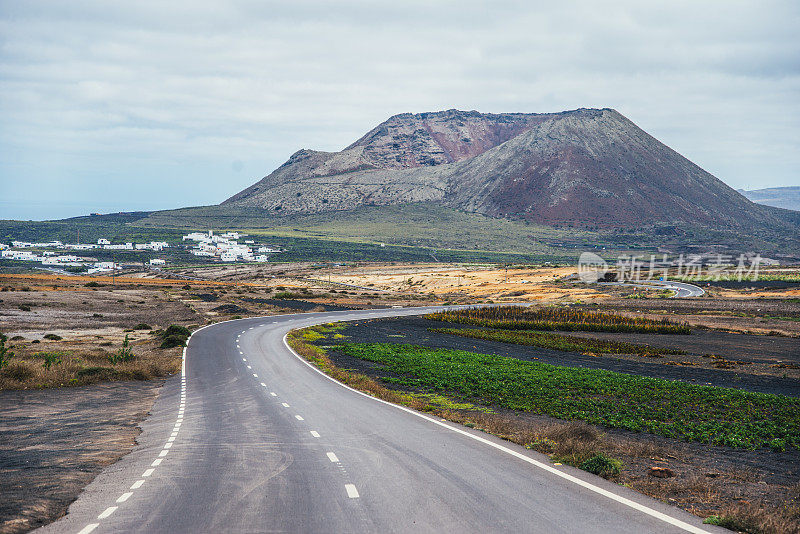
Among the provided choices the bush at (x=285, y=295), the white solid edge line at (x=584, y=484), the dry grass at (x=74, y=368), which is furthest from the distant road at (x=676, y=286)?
the white solid edge line at (x=584, y=484)

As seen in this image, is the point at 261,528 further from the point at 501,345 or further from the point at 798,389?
the point at 501,345

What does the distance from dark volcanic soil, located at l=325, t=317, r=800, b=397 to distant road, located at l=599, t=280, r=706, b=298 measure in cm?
4503

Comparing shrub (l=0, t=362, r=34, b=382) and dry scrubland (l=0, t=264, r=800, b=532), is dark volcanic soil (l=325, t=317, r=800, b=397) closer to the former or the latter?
dry scrubland (l=0, t=264, r=800, b=532)

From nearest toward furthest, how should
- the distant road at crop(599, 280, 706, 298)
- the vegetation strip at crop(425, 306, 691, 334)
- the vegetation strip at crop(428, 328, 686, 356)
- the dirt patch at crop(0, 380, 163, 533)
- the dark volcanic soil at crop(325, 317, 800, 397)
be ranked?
1. the dirt patch at crop(0, 380, 163, 533)
2. the dark volcanic soil at crop(325, 317, 800, 397)
3. the vegetation strip at crop(428, 328, 686, 356)
4. the vegetation strip at crop(425, 306, 691, 334)
5. the distant road at crop(599, 280, 706, 298)

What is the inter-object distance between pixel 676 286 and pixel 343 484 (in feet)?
402

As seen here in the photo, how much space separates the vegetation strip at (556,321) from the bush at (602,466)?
52.8 m

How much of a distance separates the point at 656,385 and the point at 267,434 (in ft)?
69.3

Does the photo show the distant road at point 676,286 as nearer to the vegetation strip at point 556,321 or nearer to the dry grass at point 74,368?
the vegetation strip at point 556,321

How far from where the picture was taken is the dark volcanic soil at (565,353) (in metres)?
33.8

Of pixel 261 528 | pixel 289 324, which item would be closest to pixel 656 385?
pixel 261 528

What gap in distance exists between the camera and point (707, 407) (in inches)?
956

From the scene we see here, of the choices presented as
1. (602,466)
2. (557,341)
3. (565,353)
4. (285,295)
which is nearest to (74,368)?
(602,466)

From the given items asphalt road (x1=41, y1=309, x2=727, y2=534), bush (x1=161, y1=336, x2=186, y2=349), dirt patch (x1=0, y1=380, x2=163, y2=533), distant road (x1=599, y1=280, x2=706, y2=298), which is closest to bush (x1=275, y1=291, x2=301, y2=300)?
bush (x1=161, y1=336, x2=186, y2=349)

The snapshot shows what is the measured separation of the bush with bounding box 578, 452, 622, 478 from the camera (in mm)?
12688
